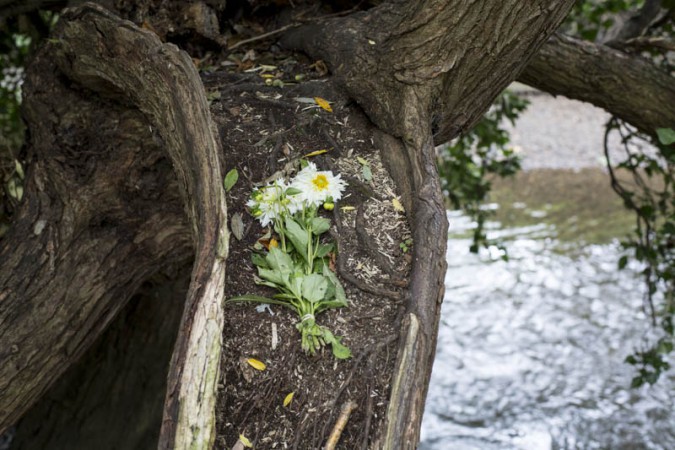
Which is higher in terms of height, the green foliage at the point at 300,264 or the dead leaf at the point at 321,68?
the dead leaf at the point at 321,68

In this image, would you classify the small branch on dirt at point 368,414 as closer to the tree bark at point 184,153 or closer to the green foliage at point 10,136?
the tree bark at point 184,153

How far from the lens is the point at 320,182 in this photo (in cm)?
198

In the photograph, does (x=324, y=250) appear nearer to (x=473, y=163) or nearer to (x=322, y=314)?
(x=322, y=314)

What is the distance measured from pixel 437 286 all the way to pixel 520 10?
88cm

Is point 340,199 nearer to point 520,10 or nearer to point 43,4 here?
point 520,10

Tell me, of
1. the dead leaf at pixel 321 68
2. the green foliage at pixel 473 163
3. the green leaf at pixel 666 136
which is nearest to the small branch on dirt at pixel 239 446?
the dead leaf at pixel 321 68

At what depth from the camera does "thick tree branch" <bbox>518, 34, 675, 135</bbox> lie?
3.15m

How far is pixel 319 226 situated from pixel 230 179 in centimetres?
32

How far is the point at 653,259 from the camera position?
379 cm

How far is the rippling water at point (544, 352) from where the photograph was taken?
509cm

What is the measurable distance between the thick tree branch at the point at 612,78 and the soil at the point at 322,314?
1361 mm

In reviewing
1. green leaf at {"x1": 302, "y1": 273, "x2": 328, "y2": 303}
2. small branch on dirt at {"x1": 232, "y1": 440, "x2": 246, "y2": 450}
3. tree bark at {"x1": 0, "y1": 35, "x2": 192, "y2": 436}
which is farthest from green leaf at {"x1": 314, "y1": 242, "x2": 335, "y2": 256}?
tree bark at {"x1": 0, "y1": 35, "x2": 192, "y2": 436}

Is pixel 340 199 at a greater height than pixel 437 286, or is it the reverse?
pixel 340 199

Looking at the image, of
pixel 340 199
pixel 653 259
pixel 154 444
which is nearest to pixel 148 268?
pixel 340 199
